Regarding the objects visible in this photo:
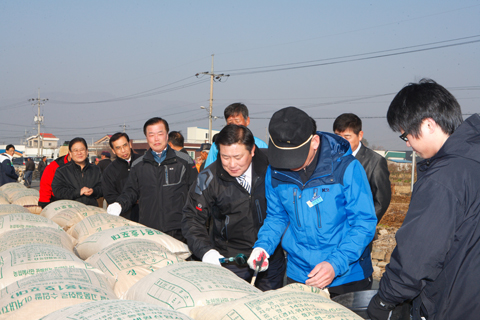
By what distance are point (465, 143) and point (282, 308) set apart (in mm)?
777

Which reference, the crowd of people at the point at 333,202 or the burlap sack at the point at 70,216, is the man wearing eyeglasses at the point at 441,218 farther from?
the burlap sack at the point at 70,216

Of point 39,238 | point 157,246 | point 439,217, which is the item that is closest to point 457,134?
point 439,217

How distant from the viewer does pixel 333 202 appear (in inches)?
69.8

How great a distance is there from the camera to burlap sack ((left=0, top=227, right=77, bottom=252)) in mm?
2521

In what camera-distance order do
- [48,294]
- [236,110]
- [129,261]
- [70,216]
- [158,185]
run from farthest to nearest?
[70,216], [236,110], [158,185], [129,261], [48,294]

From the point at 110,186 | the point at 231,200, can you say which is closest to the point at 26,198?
the point at 110,186

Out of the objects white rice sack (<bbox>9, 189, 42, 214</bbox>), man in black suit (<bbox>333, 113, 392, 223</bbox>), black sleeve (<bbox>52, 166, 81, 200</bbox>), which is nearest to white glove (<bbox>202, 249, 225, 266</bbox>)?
man in black suit (<bbox>333, 113, 392, 223</bbox>)

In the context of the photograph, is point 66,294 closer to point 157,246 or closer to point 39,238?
point 157,246

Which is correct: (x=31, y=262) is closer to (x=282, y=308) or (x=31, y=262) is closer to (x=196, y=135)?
(x=282, y=308)

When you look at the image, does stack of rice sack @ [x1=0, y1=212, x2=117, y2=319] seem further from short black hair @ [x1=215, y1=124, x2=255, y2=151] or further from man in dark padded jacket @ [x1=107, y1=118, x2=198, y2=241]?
short black hair @ [x1=215, y1=124, x2=255, y2=151]

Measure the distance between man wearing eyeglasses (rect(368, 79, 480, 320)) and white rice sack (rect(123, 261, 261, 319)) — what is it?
26.0 inches

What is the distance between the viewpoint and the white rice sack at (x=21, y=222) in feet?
10.0

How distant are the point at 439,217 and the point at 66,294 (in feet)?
4.77

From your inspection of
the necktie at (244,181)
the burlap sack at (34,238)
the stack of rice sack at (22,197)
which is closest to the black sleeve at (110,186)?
the burlap sack at (34,238)
